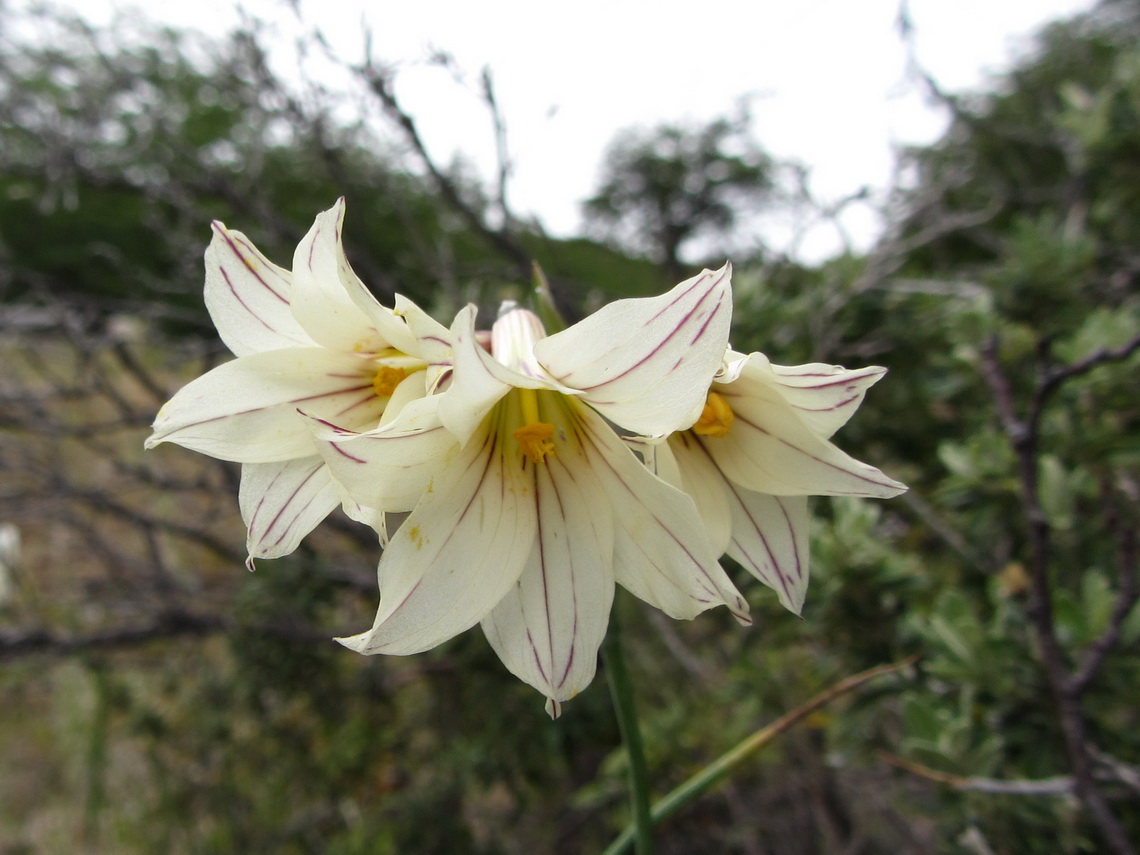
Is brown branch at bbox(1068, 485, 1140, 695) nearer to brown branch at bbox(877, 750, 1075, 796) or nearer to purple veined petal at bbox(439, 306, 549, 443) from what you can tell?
brown branch at bbox(877, 750, 1075, 796)

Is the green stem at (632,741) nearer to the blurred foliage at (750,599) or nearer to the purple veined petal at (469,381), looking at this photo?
the purple veined petal at (469,381)

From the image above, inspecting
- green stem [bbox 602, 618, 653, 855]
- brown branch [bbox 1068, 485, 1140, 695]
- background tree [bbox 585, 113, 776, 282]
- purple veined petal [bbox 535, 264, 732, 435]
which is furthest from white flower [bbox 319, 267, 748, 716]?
background tree [bbox 585, 113, 776, 282]

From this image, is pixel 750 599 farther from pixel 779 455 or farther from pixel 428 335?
pixel 428 335

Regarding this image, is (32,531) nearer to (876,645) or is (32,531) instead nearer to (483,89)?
(483,89)

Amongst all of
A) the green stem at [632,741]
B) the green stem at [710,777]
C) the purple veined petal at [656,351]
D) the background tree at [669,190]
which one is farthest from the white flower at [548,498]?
the background tree at [669,190]

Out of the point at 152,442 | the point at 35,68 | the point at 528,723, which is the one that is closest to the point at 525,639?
the point at 152,442

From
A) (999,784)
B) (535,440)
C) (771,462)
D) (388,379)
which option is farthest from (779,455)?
(999,784)
